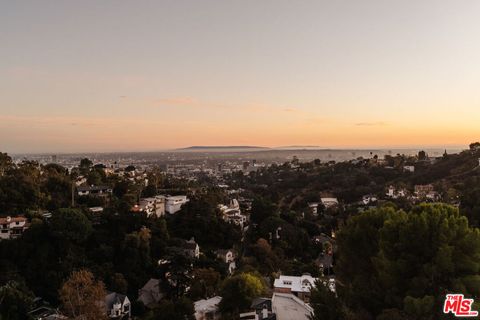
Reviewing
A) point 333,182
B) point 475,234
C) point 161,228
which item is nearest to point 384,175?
point 333,182

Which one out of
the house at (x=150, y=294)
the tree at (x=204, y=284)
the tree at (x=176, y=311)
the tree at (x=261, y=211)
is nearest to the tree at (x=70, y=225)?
the house at (x=150, y=294)

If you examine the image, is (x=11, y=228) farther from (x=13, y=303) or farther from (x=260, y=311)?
(x=260, y=311)

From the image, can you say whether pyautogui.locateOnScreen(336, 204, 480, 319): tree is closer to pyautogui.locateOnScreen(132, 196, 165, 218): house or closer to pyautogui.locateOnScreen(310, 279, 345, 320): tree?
pyautogui.locateOnScreen(310, 279, 345, 320): tree

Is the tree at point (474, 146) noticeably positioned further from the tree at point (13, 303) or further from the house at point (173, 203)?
the tree at point (13, 303)

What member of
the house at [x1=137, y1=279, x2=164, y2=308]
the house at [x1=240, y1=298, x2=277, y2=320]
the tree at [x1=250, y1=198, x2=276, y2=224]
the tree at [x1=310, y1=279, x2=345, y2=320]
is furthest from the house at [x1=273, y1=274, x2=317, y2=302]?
the tree at [x1=250, y1=198, x2=276, y2=224]

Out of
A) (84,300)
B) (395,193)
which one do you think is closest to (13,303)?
(84,300)
